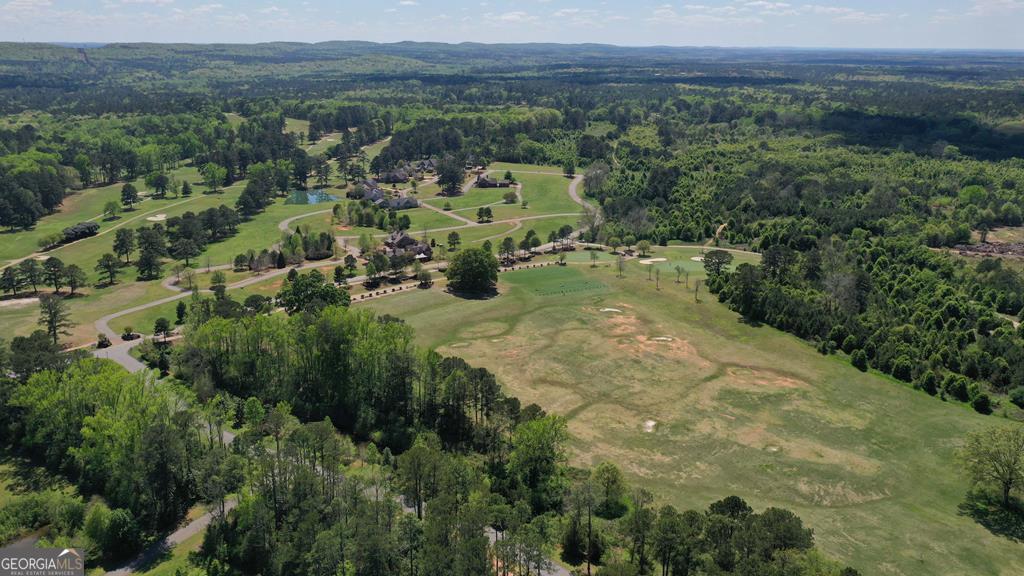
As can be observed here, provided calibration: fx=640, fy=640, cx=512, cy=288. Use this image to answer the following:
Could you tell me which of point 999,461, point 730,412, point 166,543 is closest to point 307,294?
point 166,543

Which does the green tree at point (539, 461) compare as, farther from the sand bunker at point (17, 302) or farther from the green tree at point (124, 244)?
the green tree at point (124, 244)

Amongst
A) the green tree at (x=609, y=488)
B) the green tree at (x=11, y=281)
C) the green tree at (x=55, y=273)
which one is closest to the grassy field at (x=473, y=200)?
the green tree at (x=55, y=273)

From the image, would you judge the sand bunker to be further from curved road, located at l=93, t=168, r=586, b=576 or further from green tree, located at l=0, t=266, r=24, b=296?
curved road, located at l=93, t=168, r=586, b=576

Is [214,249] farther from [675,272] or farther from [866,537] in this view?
[866,537]

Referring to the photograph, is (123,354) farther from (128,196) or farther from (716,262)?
(128,196)

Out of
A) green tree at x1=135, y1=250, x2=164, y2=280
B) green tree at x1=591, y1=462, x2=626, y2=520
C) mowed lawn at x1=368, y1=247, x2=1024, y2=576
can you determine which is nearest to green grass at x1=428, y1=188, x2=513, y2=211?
mowed lawn at x1=368, y1=247, x2=1024, y2=576

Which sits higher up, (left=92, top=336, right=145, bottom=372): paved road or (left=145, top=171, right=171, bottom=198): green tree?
(left=145, top=171, right=171, bottom=198): green tree
